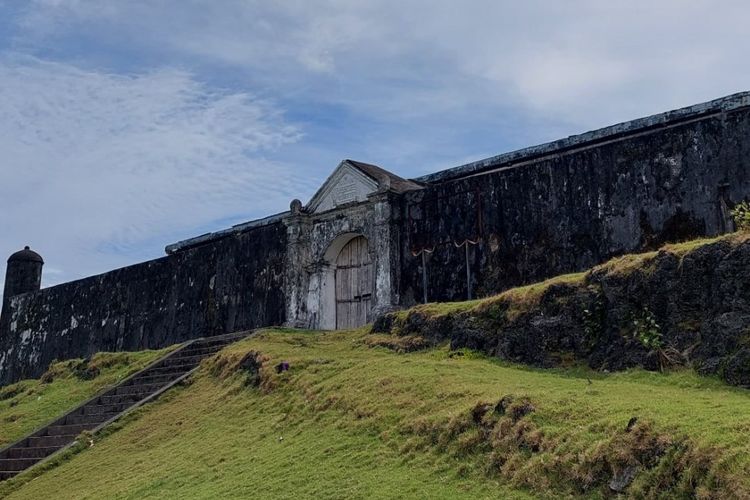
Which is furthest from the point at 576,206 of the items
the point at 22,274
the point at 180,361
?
the point at 22,274

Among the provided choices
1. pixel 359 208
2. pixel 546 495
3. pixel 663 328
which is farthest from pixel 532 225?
pixel 546 495

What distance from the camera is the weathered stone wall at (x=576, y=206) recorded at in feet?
39.5

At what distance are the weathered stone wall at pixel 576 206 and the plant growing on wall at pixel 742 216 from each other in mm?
615

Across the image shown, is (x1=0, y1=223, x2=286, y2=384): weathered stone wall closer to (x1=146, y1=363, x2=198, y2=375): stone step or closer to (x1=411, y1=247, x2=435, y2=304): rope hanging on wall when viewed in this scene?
(x1=146, y1=363, x2=198, y2=375): stone step

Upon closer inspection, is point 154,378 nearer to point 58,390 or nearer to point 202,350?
point 202,350

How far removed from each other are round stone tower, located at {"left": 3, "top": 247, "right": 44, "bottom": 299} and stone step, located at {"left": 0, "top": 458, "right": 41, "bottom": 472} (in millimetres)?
14645

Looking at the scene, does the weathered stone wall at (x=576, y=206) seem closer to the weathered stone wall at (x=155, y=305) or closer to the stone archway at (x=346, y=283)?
the stone archway at (x=346, y=283)

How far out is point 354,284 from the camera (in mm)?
16938

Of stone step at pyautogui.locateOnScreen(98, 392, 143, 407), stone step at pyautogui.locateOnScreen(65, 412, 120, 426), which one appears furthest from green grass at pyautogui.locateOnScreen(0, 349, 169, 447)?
stone step at pyautogui.locateOnScreen(65, 412, 120, 426)

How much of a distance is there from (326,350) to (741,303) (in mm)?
6854

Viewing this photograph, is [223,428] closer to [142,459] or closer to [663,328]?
[142,459]

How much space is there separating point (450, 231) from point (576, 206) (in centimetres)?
253

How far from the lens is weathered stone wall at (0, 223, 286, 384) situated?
18828 millimetres

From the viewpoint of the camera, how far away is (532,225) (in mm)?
13875
